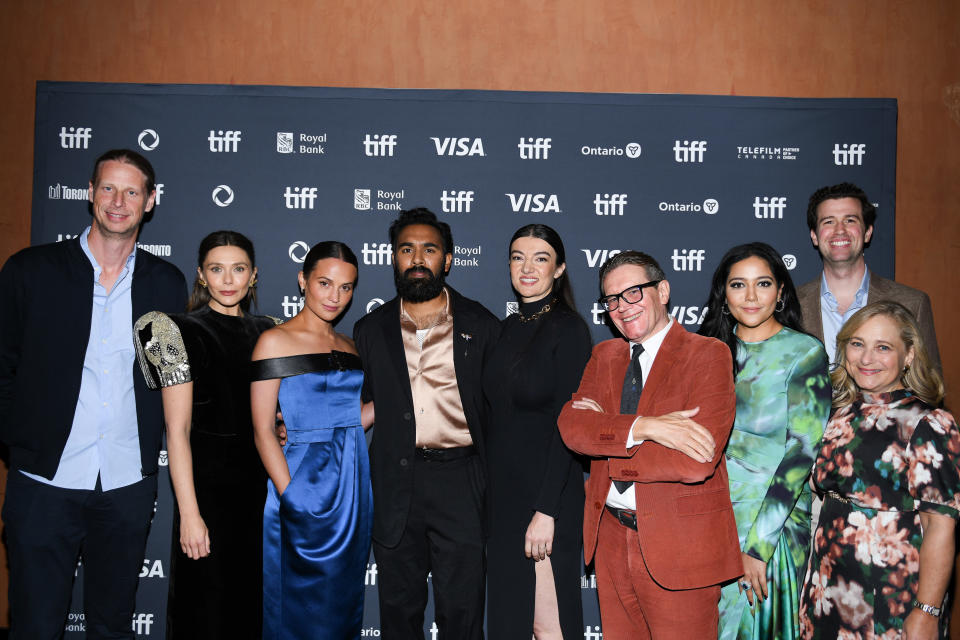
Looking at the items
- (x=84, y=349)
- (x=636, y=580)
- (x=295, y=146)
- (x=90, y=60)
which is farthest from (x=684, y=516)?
(x=90, y=60)

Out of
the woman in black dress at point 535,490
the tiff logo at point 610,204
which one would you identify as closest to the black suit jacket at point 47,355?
the woman in black dress at point 535,490

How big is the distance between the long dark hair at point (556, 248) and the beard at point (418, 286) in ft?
1.44

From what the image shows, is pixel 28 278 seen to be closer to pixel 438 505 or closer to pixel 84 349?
pixel 84 349

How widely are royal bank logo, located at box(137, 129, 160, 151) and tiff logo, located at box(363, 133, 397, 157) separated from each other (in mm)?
1230

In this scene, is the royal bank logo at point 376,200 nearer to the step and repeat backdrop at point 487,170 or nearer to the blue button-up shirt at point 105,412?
the step and repeat backdrop at point 487,170

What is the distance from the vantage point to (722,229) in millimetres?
3666

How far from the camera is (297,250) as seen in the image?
3.63 meters

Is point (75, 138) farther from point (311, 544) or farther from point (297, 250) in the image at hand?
point (311, 544)

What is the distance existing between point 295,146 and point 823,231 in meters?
2.99

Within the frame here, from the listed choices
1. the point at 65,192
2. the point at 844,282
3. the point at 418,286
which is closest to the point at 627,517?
the point at 418,286

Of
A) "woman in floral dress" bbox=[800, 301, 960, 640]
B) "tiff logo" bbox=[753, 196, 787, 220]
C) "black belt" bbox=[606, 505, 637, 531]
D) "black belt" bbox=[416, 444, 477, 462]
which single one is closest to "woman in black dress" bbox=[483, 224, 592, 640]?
"black belt" bbox=[416, 444, 477, 462]

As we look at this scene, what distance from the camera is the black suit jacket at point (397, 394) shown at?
108 inches

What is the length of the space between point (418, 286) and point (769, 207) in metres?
2.20

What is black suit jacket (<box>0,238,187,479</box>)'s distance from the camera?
2.71 m
